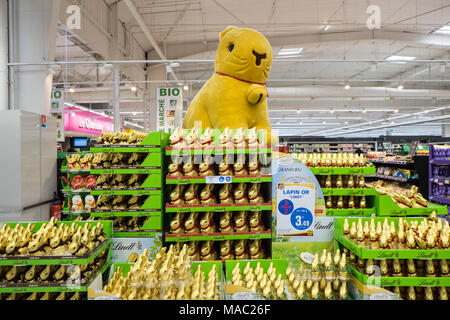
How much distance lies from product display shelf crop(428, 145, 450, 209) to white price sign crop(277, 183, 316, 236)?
575cm

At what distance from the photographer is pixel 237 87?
4137 millimetres

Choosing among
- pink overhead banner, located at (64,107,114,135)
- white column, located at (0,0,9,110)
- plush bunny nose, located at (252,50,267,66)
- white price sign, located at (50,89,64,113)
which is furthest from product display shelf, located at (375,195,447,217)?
pink overhead banner, located at (64,107,114,135)

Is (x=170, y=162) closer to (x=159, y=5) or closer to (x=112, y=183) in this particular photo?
(x=112, y=183)

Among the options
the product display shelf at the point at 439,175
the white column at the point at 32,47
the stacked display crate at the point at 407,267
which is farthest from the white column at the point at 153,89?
the stacked display crate at the point at 407,267

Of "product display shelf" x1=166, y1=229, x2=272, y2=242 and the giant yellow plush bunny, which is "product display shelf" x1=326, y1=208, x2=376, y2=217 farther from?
"product display shelf" x1=166, y1=229, x2=272, y2=242

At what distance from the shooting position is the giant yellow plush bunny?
4062 millimetres

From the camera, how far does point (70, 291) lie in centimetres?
197

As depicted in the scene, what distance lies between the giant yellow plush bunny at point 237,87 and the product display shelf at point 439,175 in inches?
203

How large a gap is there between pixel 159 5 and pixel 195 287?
8.92 meters

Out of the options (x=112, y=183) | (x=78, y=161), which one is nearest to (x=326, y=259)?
(x=112, y=183)

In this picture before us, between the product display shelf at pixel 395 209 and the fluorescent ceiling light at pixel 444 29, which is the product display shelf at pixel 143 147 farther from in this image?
the fluorescent ceiling light at pixel 444 29

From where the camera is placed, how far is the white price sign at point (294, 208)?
9.25 feet

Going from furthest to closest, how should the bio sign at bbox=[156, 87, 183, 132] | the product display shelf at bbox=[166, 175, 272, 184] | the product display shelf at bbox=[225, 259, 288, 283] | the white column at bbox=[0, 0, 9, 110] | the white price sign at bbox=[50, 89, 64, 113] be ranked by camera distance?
the bio sign at bbox=[156, 87, 183, 132] → the white price sign at bbox=[50, 89, 64, 113] → the white column at bbox=[0, 0, 9, 110] → the product display shelf at bbox=[166, 175, 272, 184] → the product display shelf at bbox=[225, 259, 288, 283]

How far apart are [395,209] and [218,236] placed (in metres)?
2.15
